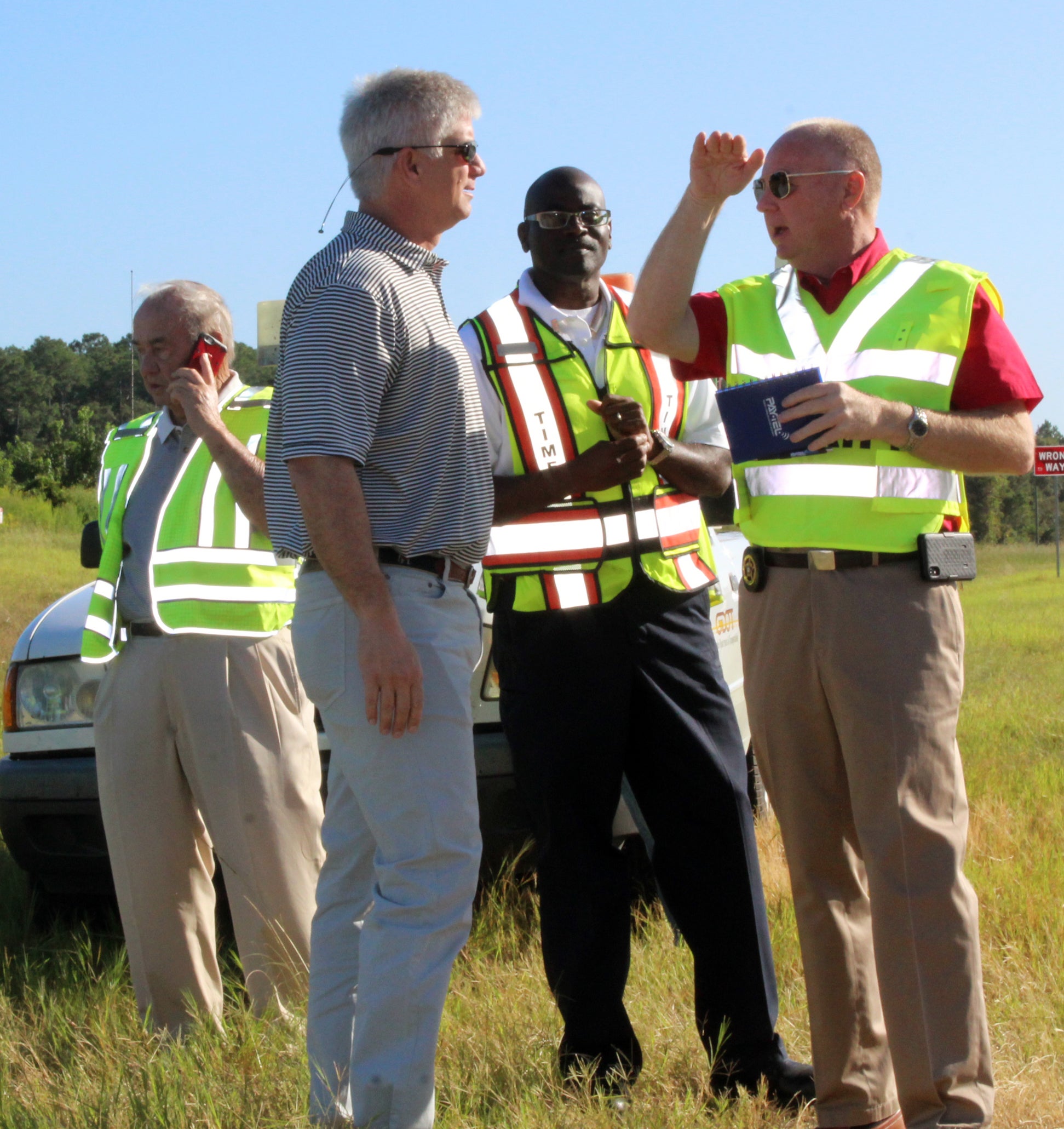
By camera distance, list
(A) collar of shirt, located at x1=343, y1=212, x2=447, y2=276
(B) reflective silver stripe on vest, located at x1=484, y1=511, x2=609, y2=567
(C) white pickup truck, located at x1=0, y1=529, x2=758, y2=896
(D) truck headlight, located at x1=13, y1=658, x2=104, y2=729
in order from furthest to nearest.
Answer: (D) truck headlight, located at x1=13, y1=658, x2=104, y2=729 < (C) white pickup truck, located at x1=0, y1=529, x2=758, y2=896 < (B) reflective silver stripe on vest, located at x1=484, y1=511, x2=609, y2=567 < (A) collar of shirt, located at x1=343, y1=212, x2=447, y2=276

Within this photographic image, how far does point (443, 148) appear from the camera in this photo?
2.60 meters

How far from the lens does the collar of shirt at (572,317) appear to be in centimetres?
328

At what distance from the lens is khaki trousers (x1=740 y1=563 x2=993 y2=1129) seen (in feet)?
8.45

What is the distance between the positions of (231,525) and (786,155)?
1.67 metres

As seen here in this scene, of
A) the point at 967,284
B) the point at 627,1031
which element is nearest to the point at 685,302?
the point at 967,284

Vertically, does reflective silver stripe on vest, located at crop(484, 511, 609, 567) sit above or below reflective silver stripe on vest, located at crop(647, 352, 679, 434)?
below

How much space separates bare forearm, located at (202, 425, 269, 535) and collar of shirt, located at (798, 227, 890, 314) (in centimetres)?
141

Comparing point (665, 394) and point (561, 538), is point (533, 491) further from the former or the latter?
point (665, 394)

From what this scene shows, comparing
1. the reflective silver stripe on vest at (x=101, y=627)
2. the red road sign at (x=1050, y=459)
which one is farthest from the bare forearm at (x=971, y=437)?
the red road sign at (x=1050, y=459)

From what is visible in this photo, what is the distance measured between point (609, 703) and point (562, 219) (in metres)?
1.23

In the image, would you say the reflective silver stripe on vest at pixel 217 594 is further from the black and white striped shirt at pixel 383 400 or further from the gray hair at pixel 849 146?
the gray hair at pixel 849 146

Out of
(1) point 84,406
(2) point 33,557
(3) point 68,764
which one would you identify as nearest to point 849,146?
(3) point 68,764

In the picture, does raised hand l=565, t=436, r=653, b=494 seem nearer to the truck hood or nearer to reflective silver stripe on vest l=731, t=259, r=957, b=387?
reflective silver stripe on vest l=731, t=259, r=957, b=387

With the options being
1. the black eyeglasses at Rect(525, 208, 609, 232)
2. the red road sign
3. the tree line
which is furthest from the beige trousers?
the tree line
